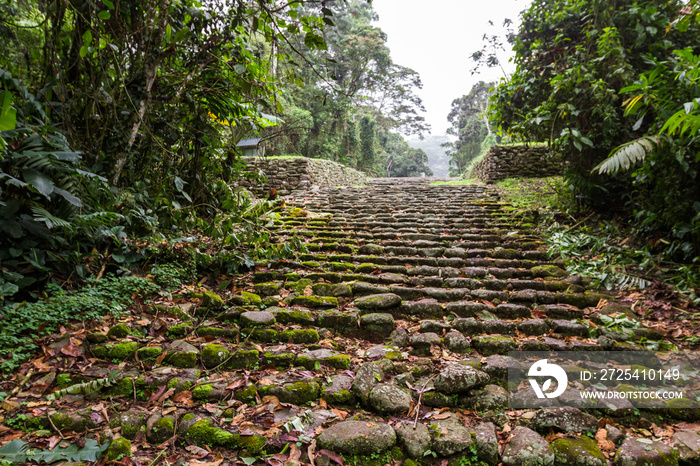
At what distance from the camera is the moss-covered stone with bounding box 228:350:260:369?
209 centimetres

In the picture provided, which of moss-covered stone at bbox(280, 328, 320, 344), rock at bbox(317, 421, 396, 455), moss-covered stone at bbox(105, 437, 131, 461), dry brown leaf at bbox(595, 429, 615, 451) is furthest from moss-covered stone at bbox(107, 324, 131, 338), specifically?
dry brown leaf at bbox(595, 429, 615, 451)

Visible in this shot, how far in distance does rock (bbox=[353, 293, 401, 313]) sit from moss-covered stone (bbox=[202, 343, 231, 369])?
46.1 inches

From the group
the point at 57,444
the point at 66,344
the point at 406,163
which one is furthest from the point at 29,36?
the point at 406,163

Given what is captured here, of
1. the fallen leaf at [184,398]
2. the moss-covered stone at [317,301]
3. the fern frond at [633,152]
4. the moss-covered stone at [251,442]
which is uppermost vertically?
the fern frond at [633,152]

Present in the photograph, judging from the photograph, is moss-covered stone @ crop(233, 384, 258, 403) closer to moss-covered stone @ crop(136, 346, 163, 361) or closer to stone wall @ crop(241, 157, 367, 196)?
moss-covered stone @ crop(136, 346, 163, 361)

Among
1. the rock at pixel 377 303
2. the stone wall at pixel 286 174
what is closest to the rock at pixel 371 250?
the rock at pixel 377 303

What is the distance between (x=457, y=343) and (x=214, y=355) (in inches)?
68.2

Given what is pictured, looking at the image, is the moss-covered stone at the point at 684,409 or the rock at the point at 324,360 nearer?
the moss-covered stone at the point at 684,409

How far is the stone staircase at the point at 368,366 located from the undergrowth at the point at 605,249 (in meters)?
0.30

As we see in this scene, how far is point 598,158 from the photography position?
173 inches

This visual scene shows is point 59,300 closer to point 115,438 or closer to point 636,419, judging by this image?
point 115,438

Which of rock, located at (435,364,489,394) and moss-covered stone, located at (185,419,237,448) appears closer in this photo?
moss-covered stone, located at (185,419,237,448)

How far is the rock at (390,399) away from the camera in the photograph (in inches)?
67.2

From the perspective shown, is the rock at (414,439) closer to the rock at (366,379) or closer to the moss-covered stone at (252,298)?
the rock at (366,379)
